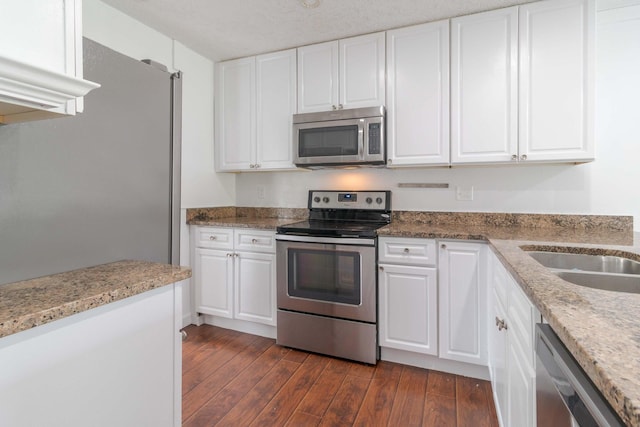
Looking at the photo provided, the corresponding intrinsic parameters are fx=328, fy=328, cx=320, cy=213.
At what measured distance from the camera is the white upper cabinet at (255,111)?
2779 millimetres

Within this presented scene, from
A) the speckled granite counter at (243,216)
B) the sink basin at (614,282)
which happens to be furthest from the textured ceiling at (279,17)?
the sink basin at (614,282)

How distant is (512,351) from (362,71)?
6.83ft

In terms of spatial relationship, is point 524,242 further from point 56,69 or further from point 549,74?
point 56,69

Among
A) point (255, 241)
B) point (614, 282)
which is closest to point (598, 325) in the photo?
point (614, 282)

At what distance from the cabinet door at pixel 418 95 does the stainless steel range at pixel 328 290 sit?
0.68 metres

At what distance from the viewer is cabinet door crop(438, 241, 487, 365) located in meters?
1.97

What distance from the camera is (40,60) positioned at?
0.76m

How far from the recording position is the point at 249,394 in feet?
6.13

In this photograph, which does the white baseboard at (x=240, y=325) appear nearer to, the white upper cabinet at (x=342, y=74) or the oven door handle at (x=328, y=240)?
the oven door handle at (x=328, y=240)

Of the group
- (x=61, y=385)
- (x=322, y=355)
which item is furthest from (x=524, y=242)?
(x=61, y=385)

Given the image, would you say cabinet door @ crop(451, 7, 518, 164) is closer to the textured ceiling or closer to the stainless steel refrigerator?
the textured ceiling

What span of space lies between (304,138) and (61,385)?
2.16m

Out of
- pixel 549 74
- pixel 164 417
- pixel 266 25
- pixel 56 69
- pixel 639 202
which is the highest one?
pixel 266 25

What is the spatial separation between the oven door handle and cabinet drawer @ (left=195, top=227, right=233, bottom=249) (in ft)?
1.67
